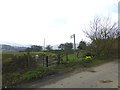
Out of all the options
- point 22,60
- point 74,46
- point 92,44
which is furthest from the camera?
point 74,46

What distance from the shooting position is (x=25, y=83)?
10.6 metres

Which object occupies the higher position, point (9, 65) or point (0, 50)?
point (0, 50)

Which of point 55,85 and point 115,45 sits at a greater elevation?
point 115,45

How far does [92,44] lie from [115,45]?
3.77 m

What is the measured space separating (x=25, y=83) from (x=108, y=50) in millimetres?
21706

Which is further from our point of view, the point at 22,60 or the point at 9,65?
the point at 22,60

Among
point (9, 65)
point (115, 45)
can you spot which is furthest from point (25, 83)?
point (115, 45)

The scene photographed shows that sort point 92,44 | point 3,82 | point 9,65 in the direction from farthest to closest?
point 92,44 → point 9,65 → point 3,82

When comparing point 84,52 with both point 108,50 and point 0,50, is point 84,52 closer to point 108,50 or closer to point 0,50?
point 108,50

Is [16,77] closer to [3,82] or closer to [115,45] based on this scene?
[3,82]

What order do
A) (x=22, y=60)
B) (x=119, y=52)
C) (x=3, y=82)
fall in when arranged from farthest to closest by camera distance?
1. (x=119, y=52)
2. (x=22, y=60)
3. (x=3, y=82)

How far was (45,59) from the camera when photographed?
17828mm

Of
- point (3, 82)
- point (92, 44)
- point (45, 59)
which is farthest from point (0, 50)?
point (92, 44)

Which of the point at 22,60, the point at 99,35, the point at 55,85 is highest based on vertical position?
the point at 99,35
